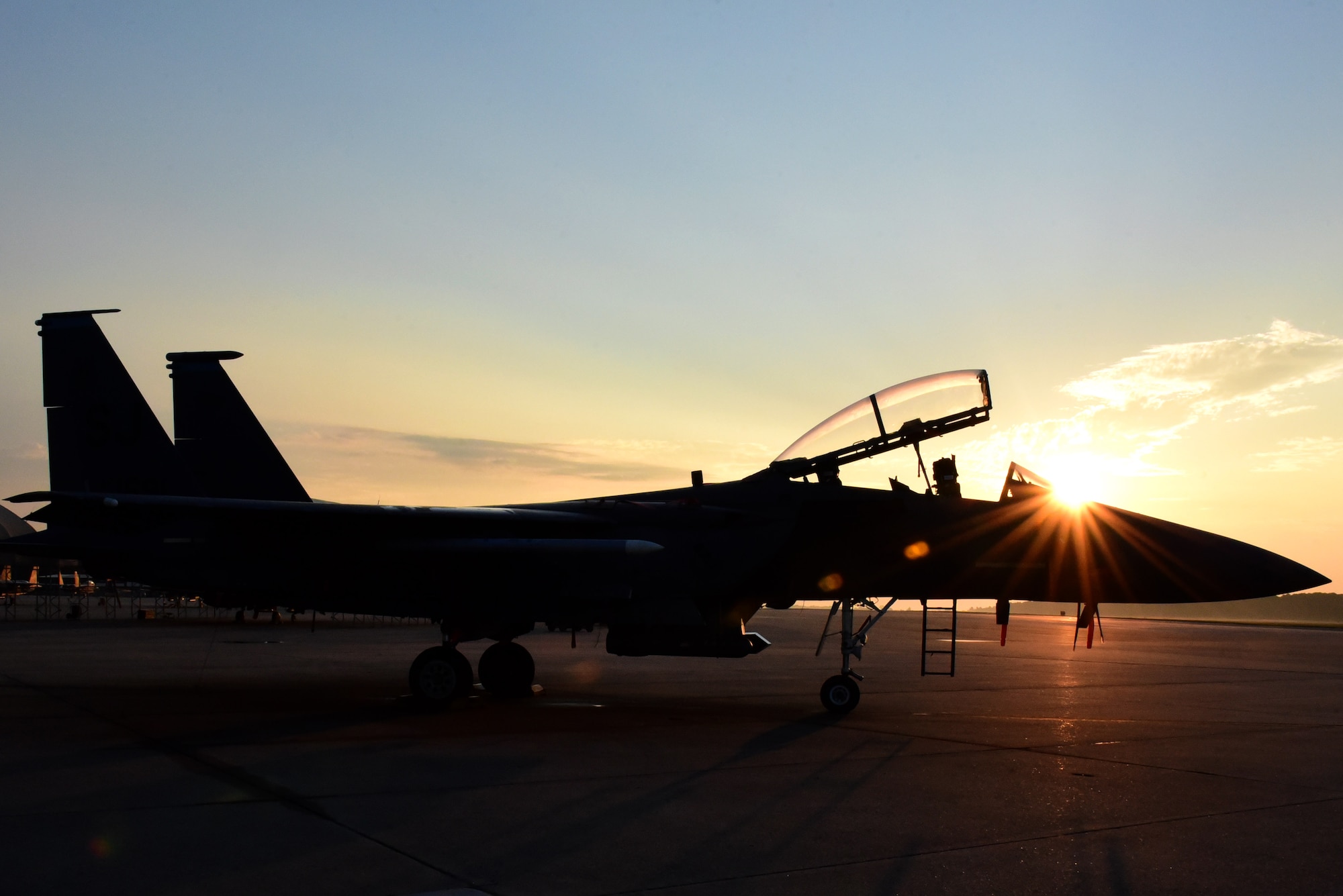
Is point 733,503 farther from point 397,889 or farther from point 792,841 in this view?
A: point 397,889

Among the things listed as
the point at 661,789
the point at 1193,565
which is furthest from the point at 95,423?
the point at 1193,565

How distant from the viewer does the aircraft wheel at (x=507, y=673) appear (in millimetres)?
14039

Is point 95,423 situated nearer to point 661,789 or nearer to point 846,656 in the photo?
point 846,656

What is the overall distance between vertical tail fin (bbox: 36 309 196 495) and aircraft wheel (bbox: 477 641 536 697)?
4579 mm

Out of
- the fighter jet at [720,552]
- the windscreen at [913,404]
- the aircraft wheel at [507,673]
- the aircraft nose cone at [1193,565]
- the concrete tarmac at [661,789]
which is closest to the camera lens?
the concrete tarmac at [661,789]

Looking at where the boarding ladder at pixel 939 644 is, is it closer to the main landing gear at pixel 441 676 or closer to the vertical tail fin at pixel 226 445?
the main landing gear at pixel 441 676

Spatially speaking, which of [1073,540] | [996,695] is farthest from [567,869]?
[996,695]

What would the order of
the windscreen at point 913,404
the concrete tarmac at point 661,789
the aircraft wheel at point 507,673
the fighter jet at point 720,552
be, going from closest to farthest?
the concrete tarmac at point 661,789
the fighter jet at point 720,552
the windscreen at point 913,404
the aircraft wheel at point 507,673

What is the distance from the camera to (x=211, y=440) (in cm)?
1520

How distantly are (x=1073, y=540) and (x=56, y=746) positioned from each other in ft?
34.9

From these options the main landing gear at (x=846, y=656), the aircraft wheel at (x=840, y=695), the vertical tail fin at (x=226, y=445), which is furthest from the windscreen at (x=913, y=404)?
the vertical tail fin at (x=226, y=445)

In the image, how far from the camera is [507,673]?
14055 mm

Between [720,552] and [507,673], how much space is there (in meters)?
3.57

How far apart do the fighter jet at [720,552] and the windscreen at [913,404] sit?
19 millimetres
